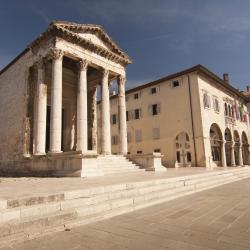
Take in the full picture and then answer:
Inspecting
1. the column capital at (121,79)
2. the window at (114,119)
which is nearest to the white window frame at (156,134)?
the window at (114,119)

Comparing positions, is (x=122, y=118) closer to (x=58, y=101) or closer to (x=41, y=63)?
(x=58, y=101)

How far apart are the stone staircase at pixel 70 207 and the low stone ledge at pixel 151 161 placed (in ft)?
24.1

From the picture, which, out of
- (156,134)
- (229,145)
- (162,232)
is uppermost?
(156,134)

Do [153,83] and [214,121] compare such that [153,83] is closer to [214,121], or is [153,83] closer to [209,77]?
[209,77]

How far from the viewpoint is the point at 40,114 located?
14.5 meters

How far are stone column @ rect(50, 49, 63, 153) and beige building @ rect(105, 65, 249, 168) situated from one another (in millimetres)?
12312

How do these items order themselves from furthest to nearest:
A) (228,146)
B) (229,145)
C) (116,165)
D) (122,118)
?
1. (228,146)
2. (229,145)
3. (122,118)
4. (116,165)

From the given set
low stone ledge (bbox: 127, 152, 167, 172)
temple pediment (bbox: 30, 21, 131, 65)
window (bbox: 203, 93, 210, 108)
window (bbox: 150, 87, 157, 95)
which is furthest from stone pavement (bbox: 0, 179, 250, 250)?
window (bbox: 150, 87, 157, 95)

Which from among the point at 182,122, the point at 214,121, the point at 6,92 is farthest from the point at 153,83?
the point at 6,92

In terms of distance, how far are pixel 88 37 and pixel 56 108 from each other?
6.43m

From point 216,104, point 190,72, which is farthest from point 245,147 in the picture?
point 190,72

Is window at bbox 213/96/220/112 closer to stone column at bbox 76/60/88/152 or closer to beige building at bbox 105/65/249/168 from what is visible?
beige building at bbox 105/65/249/168

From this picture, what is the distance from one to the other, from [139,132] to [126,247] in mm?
26267

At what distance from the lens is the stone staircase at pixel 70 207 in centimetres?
365
